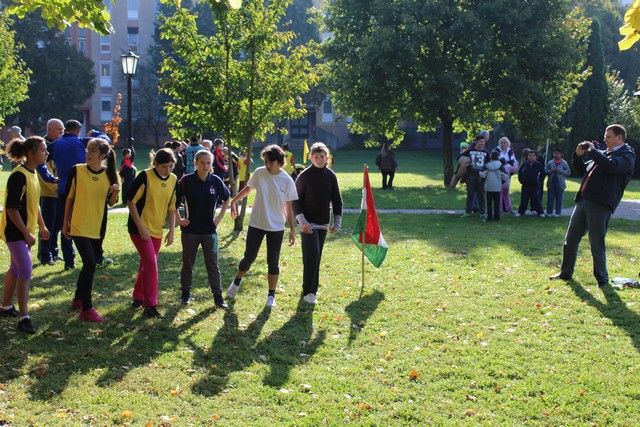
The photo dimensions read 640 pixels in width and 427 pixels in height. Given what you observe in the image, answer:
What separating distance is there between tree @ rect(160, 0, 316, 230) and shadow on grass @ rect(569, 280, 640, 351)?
686 centimetres

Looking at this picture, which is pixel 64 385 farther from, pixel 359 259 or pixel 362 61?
pixel 362 61

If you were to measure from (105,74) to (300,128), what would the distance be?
1964cm

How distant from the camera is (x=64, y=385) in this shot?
5.32 m

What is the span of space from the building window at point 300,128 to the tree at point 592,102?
1335 inches

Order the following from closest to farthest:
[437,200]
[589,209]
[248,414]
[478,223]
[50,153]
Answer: [248,414]
[589,209]
[50,153]
[478,223]
[437,200]

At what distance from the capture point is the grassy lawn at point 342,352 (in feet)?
16.4

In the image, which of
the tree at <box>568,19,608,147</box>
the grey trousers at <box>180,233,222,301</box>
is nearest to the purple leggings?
the grey trousers at <box>180,233,222,301</box>

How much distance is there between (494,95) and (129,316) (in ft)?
71.9

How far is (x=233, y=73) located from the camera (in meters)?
13.4

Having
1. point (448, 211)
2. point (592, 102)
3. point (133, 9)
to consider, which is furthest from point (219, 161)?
point (133, 9)

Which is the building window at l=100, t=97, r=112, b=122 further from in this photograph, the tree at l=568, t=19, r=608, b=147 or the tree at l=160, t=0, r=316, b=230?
the tree at l=160, t=0, r=316, b=230

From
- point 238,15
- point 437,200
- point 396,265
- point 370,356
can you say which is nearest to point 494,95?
point 437,200

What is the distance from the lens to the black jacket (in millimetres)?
8602

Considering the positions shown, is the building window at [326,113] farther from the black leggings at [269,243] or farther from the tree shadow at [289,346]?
the tree shadow at [289,346]
